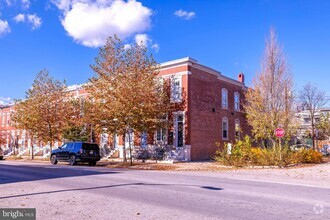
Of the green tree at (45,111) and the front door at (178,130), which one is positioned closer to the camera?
the front door at (178,130)

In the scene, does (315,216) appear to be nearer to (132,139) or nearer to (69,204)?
(69,204)

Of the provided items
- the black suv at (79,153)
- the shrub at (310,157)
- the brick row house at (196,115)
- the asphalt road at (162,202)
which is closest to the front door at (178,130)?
the brick row house at (196,115)

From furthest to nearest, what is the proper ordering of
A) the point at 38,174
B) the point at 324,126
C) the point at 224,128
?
1. the point at 324,126
2. the point at 224,128
3. the point at 38,174

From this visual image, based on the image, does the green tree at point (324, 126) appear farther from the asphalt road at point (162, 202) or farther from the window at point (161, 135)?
the asphalt road at point (162, 202)

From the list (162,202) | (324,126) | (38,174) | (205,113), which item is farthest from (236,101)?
(162,202)

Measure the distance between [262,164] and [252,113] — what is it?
26.4ft

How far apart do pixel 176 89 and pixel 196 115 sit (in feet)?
9.81

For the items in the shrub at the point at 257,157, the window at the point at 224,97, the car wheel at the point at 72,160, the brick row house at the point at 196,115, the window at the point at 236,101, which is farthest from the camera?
the window at the point at 236,101

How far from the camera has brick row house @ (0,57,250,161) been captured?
2880cm

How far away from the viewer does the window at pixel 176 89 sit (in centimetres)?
2950

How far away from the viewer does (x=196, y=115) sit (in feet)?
97.0

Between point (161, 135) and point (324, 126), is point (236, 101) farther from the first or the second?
point (324, 126)

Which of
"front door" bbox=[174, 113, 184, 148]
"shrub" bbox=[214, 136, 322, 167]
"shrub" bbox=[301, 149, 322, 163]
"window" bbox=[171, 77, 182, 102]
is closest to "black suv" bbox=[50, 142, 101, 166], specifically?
"front door" bbox=[174, 113, 184, 148]

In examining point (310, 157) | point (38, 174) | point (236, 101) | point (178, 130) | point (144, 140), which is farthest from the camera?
point (236, 101)
